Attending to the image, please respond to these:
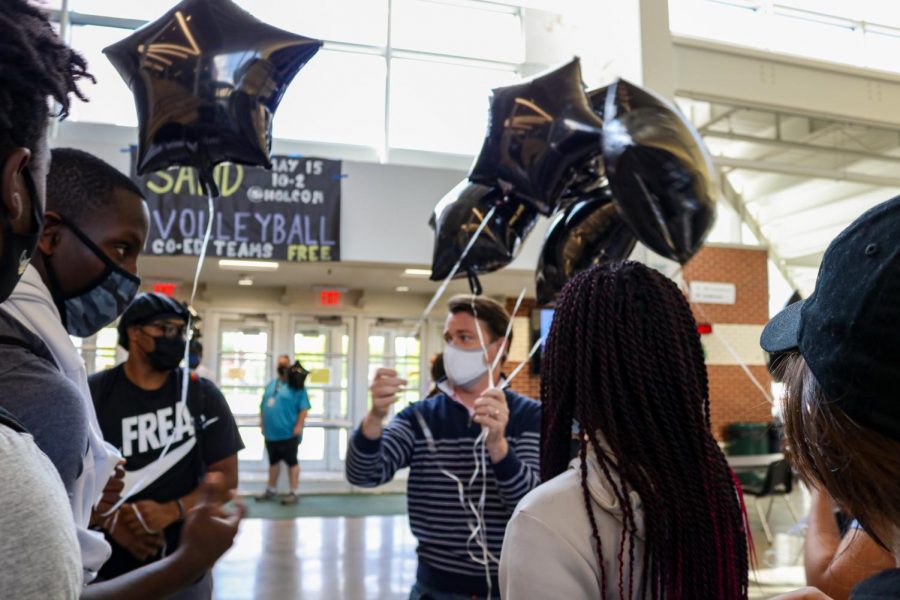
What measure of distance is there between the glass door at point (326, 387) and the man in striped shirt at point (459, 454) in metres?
7.97

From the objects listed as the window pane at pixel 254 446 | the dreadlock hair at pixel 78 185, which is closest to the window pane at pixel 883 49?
the window pane at pixel 254 446

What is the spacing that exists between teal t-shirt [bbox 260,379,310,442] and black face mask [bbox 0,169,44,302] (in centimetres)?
747

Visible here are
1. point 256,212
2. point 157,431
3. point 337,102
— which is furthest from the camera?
point 337,102

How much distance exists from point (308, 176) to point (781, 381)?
6.38 metres

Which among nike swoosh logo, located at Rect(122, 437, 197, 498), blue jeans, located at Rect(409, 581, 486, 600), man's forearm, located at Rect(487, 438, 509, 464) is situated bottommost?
blue jeans, located at Rect(409, 581, 486, 600)

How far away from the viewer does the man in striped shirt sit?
200cm

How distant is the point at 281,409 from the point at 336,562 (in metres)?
2.73

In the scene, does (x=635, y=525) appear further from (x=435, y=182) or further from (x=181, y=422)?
(x=435, y=182)

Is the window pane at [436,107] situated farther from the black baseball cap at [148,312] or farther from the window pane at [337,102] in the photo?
the black baseball cap at [148,312]

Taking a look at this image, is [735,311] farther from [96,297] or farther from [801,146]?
[96,297]

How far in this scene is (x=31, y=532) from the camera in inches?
22.4

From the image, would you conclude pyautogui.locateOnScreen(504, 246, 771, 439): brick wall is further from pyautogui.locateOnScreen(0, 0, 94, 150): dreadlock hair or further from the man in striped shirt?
pyautogui.locateOnScreen(0, 0, 94, 150): dreadlock hair

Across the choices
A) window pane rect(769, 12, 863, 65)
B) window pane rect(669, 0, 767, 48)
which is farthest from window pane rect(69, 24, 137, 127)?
window pane rect(769, 12, 863, 65)

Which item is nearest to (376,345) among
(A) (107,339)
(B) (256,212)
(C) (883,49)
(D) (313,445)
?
(D) (313,445)
